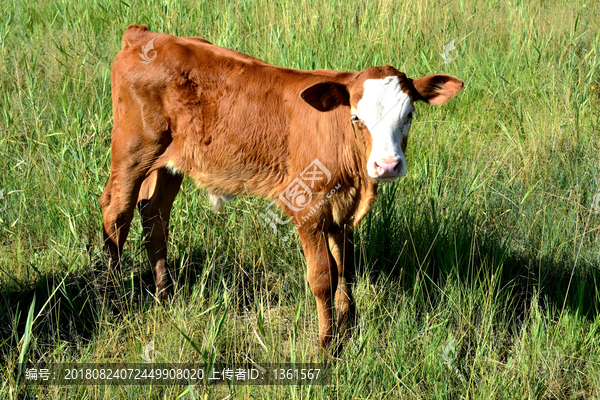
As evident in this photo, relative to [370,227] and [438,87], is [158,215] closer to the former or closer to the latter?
[370,227]

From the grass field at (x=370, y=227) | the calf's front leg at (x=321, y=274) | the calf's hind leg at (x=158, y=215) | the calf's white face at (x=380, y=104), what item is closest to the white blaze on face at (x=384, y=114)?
the calf's white face at (x=380, y=104)

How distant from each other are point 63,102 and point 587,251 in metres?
3.97

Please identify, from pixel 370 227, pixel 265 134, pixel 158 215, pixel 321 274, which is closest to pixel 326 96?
pixel 265 134

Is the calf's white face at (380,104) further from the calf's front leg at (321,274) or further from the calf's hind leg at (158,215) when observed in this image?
the calf's hind leg at (158,215)

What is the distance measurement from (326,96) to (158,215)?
4.93 feet

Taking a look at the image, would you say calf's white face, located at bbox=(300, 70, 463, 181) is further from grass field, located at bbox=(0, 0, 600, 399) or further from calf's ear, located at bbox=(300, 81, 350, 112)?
grass field, located at bbox=(0, 0, 600, 399)

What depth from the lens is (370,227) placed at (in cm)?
376

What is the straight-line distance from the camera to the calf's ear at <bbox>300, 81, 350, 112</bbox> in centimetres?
288

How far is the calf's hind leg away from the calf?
2 centimetres

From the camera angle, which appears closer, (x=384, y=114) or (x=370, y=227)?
(x=384, y=114)

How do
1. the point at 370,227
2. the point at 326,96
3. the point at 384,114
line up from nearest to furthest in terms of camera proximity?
the point at 384,114 < the point at 326,96 < the point at 370,227

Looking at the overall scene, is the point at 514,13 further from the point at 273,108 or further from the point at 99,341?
the point at 99,341

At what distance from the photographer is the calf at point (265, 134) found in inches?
117

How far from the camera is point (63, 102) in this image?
4.42 m
